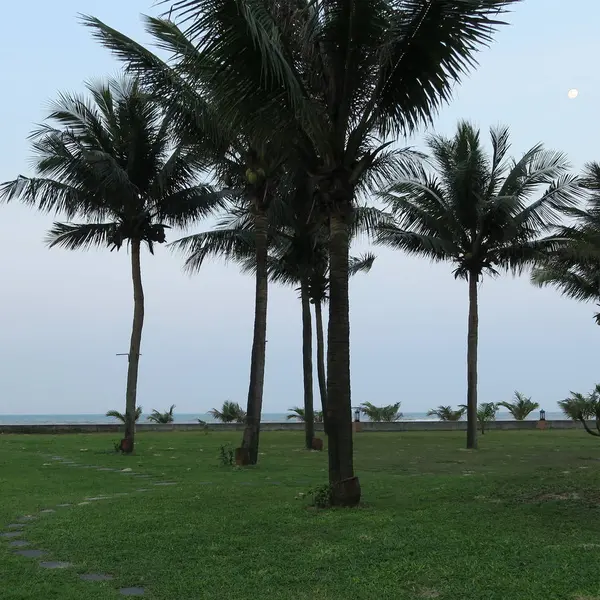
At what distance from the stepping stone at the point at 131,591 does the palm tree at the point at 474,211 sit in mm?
18038

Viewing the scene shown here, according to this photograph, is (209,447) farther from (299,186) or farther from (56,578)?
(56,578)

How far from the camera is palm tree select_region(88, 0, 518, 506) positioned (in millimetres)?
8883

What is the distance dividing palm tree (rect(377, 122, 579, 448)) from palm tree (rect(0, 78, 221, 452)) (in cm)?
676

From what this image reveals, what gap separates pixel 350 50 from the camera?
9.33m

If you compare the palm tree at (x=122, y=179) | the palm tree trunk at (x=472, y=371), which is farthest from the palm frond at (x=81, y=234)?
the palm tree trunk at (x=472, y=371)

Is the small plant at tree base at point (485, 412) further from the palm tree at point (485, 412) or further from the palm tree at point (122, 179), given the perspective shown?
the palm tree at point (122, 179)

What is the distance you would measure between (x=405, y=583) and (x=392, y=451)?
1599 cm

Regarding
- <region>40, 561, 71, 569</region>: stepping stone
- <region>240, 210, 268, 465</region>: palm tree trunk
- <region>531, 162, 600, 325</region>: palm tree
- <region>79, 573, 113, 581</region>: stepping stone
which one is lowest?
<region>79, 573, 113, 581</region>: stepping stone

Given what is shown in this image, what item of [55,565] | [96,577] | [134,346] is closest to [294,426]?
[134,346]

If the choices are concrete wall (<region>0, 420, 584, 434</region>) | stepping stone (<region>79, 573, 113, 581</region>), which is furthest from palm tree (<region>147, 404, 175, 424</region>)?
stepping stone (<region>79, 573, 113, 581</region>)

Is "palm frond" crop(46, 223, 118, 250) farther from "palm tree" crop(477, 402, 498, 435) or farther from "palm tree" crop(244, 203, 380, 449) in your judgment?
"palm tree" crop(477, 402, 498, 435)

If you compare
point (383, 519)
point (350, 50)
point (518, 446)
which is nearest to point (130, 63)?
point (350, 50)

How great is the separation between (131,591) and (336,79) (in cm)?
697

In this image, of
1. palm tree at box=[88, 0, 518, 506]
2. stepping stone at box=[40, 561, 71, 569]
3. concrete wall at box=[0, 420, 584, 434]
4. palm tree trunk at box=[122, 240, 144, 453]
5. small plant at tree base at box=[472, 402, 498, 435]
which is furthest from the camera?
concrete wall at box=[0, 420, 584, 434]
